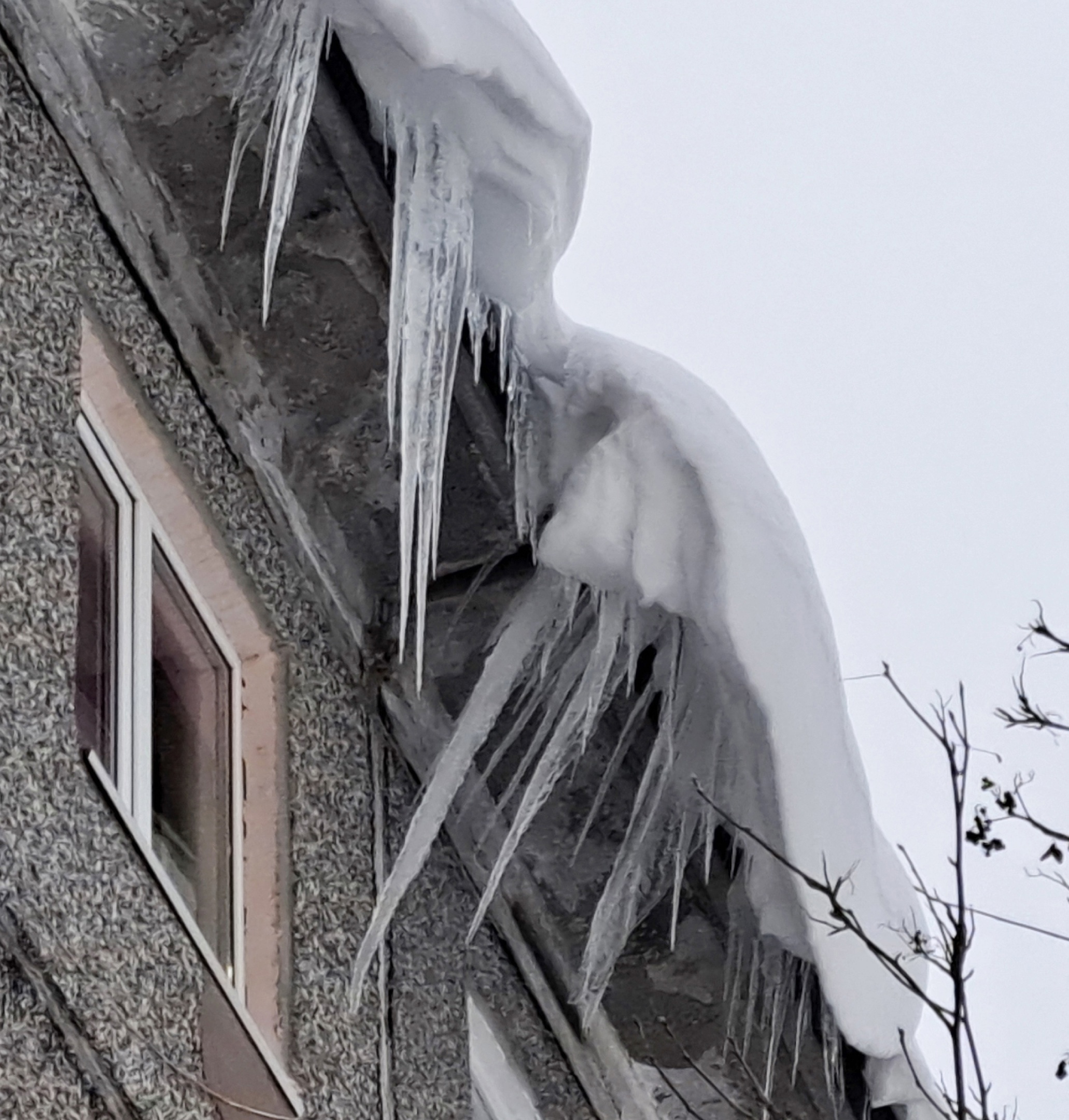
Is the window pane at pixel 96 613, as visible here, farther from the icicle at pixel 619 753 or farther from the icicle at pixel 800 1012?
the icicle at pixel 800 1012

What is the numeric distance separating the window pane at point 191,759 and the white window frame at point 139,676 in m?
0.01

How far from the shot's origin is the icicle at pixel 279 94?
8.55 feet

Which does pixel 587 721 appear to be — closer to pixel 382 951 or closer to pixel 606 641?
pixel 606 641

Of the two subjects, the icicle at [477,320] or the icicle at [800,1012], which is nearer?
the icicle at [477,320]

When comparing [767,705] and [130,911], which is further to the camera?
[767,705]

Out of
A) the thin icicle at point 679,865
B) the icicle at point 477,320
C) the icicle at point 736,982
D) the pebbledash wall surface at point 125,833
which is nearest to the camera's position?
the pebbledash wall surface at point 125,833

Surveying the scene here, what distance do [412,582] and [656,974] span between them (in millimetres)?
867

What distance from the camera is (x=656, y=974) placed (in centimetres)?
365

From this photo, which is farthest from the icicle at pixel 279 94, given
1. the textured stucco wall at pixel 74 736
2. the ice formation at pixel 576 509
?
the textured stucco wall at pixel 74 736

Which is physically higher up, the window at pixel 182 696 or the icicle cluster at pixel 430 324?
the icicle cluster at pixel 430 324

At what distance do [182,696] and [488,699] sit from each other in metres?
0.48

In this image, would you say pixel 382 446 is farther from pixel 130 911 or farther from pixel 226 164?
pixel 130 911

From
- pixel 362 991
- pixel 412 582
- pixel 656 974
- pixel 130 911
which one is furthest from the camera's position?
pixel 656 974

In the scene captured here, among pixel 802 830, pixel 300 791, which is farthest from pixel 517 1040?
pixel 802 830
